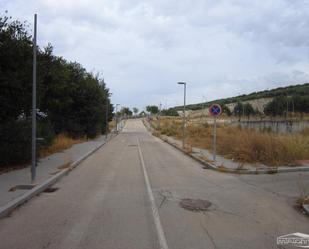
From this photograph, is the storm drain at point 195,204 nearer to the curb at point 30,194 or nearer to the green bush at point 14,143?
the curb at point 30,194

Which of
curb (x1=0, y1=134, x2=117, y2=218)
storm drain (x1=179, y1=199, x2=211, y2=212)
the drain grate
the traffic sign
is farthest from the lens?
the traffic sign

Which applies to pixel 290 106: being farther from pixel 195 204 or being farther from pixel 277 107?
pixel 195 204

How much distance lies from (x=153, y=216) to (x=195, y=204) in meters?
1.79

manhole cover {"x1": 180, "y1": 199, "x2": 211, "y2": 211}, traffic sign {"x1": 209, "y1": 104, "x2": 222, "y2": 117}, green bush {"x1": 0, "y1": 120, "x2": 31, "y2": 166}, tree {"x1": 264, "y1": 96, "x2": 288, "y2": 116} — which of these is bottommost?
manhole cover {"x1": 180, "y1": 199, "x2": 211, "y2": 211}

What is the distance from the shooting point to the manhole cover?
9.31 metres

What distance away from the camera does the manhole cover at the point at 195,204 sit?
931 cm

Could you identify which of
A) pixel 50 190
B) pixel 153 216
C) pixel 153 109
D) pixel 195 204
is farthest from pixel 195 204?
pixel 153 109

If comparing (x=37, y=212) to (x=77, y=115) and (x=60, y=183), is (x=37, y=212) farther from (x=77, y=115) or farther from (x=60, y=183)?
(x=77, y=115)

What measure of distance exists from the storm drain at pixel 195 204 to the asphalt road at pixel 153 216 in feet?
0.66

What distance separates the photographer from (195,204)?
980 cm

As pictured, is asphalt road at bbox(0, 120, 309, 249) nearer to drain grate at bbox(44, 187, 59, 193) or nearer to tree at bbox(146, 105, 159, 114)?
drain grate at bbox(44, 187, 59, 193)

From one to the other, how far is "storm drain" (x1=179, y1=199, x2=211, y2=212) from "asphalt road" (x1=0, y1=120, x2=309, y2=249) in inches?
7.9

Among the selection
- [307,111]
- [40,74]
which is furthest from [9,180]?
[307,111]

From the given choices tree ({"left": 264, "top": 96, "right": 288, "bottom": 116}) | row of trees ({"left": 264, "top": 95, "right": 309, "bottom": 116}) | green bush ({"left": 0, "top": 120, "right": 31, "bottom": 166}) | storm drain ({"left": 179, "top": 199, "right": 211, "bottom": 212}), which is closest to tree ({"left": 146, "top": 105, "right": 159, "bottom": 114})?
tree ({"left": 264, "top": 96, "right": 288, "bottom": 116})
